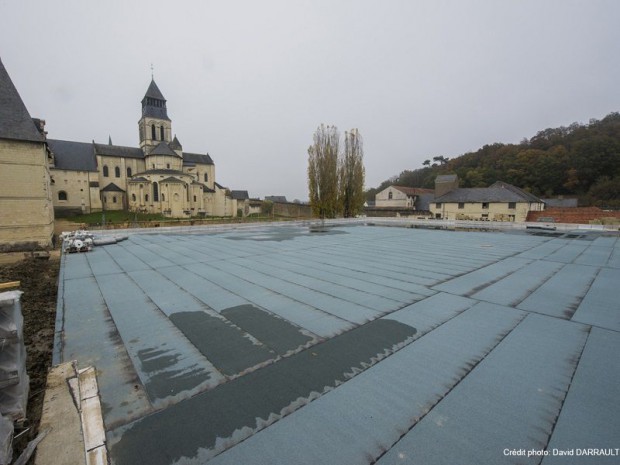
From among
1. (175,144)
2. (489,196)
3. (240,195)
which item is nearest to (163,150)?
(175,144)

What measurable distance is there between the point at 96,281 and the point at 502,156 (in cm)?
6913

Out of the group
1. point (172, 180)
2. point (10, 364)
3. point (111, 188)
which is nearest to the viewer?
point (10, 364)

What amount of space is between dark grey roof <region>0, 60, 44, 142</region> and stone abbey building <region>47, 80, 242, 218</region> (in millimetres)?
22796

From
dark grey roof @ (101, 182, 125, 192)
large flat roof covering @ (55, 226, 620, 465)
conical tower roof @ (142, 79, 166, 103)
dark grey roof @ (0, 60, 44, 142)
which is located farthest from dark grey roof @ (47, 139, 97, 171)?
large flat roof covering @ (55, 226, 620, 465)

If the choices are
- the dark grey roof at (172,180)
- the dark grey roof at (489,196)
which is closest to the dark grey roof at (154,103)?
the dark grey roof at (172,180)

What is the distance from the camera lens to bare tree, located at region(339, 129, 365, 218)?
91.4 feet

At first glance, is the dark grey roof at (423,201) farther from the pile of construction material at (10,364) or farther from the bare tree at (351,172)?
the pile of construction material at (10,364)

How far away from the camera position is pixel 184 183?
40.7 m

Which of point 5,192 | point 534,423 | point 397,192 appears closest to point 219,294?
point 534,423

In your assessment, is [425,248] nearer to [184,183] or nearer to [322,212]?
[322,212]

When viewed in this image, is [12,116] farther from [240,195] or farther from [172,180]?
[240,195]

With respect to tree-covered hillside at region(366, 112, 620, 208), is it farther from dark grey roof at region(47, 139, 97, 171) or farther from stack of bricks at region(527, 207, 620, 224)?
dark grey roof at region(47, 139, 97, 171)

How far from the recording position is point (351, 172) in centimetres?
2809

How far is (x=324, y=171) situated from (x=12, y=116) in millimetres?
22240
